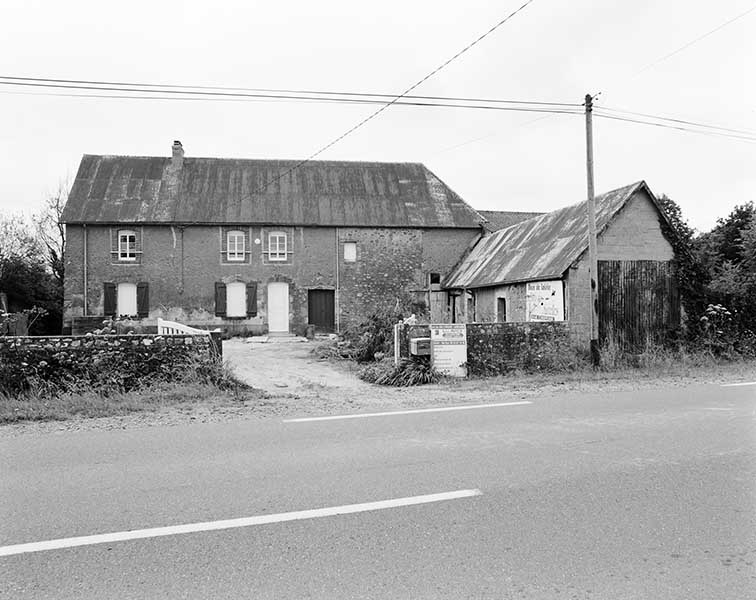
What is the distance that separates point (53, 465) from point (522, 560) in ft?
15.3

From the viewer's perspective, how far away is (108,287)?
30.7m

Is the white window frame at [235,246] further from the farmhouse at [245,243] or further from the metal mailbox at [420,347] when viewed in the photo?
the metal mailbox at [420,347]

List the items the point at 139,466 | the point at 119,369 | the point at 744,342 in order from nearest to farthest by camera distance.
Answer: the point at 139,466 → the point at 119,369 → the point at 744,342

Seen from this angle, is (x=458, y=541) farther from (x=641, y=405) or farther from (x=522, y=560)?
(x=641, y=405)

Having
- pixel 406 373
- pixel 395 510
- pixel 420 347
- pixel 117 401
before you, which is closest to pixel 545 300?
pixel 420 347

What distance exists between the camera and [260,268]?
31.6 metres

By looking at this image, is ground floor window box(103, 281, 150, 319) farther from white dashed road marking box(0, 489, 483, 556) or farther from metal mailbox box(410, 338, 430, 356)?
white dashed road marking box(0, 489, 483, 556)

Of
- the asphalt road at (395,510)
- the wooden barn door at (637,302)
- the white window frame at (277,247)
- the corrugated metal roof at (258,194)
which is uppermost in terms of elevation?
the corrugated metal roof at (258,194)

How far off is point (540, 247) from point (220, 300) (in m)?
17.1

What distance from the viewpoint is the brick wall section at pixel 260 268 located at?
30.7 metres

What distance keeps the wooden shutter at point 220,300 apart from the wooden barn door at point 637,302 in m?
19.8

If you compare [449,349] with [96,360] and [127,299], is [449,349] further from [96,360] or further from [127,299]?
[127,299]

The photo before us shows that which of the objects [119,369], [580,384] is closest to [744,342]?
[580,384]

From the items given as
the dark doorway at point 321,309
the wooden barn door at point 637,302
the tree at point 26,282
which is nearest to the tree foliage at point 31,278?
the tree at point 26,282
